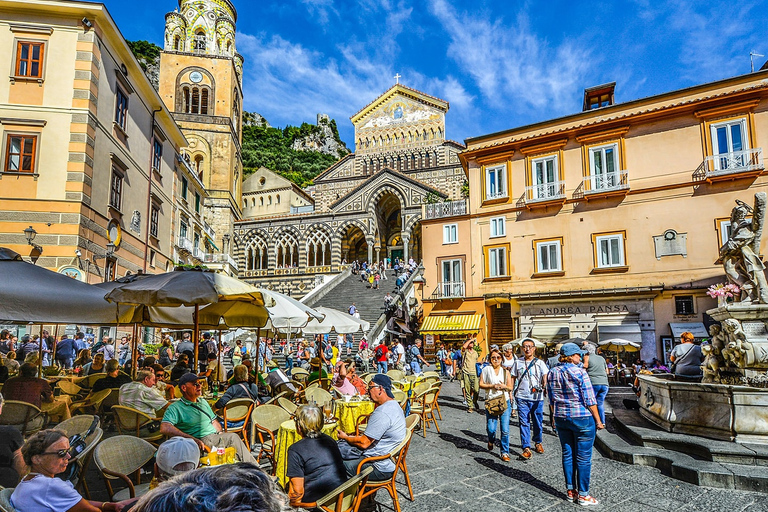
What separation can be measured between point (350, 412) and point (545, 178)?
1776 centimetres

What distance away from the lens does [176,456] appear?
333 centimetres

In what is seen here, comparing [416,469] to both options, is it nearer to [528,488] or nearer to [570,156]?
[528,488]

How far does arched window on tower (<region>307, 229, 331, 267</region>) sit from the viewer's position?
38.8 metres

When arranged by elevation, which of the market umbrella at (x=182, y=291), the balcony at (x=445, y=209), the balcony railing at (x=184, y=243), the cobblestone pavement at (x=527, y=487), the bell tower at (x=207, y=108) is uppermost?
the bell tower at (x=207, y=108)

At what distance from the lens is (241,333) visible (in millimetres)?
21438

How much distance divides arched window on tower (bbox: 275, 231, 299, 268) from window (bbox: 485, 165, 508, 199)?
19945 mm

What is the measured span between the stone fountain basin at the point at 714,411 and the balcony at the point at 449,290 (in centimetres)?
1540

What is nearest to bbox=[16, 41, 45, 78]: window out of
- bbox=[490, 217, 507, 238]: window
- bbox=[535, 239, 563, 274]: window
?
bbox=[490, 217, 507, 238]: window

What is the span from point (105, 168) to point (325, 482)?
15.8 metres

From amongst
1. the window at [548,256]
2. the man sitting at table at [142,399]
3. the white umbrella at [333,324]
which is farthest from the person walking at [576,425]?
the window at [548,256]

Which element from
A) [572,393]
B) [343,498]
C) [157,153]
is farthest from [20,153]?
[572,393]

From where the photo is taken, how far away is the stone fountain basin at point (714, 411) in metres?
6.04

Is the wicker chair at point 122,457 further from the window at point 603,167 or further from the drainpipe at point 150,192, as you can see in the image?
the window at point 603,167

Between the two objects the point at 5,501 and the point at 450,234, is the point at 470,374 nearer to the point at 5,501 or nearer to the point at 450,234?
the point at 5,501
